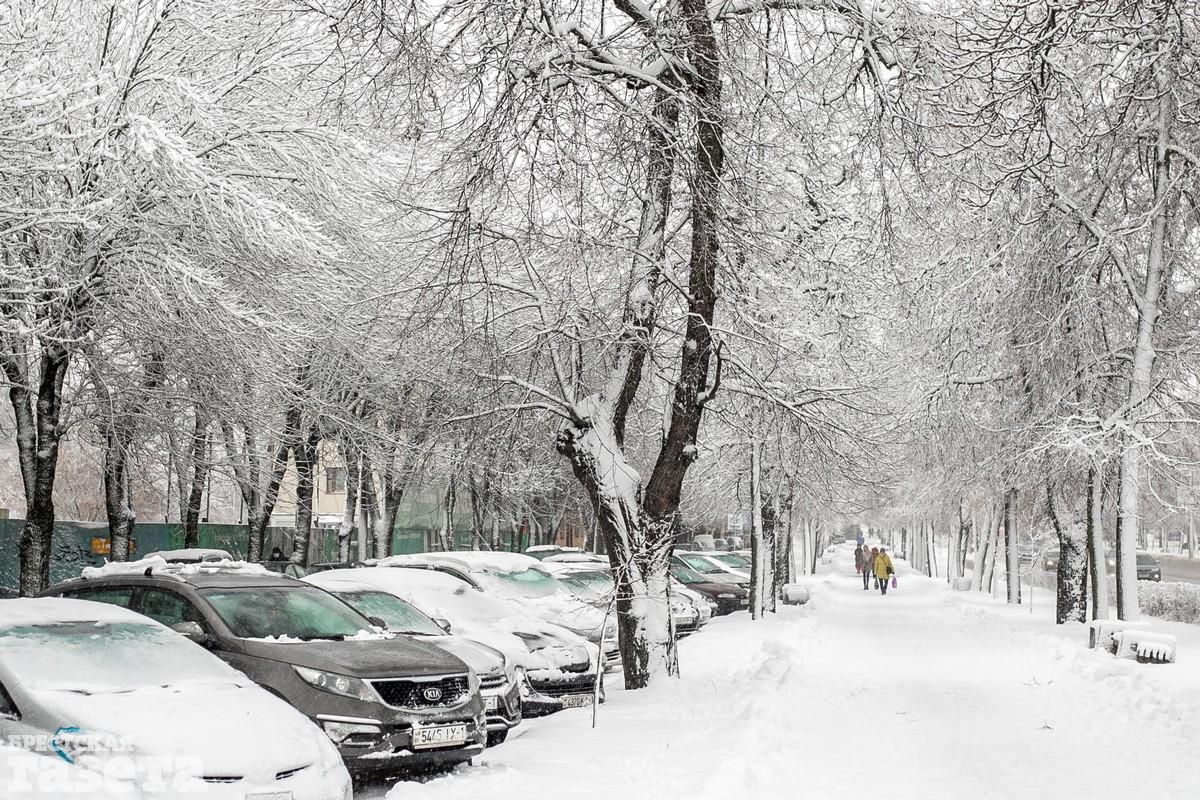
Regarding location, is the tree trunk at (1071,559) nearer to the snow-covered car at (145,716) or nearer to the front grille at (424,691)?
the front grille at (424,691)

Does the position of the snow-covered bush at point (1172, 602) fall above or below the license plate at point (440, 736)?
Answer: below

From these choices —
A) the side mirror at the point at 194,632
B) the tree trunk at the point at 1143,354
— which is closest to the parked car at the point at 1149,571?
the tree trunk at the point at 1143,354

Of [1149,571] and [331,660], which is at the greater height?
[331,660]

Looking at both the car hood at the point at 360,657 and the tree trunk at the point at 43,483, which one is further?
the tree trunk at the point at 43,483

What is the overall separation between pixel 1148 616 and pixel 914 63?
2324 cm

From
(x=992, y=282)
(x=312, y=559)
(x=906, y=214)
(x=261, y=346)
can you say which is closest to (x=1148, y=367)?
(x=992, y=282)

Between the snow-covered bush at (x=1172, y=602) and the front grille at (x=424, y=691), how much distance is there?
2409 cm

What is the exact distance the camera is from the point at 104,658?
6.90 m

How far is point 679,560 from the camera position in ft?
102

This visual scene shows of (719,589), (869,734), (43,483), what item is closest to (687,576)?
(719,589)

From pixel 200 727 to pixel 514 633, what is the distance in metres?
6.39

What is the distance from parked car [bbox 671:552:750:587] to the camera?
32844mm

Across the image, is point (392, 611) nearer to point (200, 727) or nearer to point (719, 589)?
point (200, 727)

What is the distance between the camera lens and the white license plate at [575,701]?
476 inches
